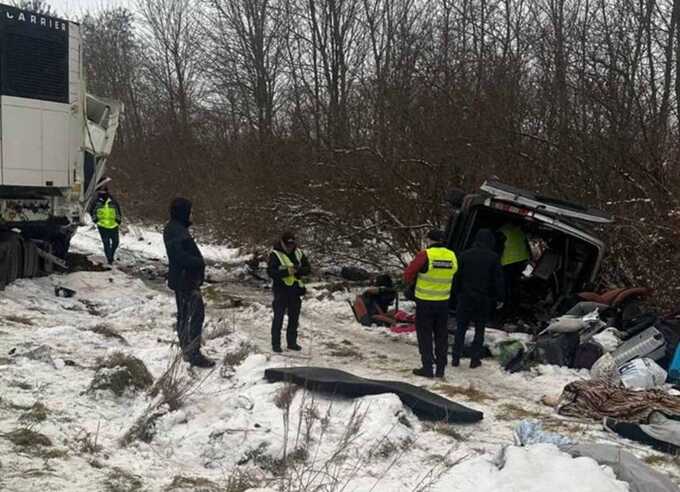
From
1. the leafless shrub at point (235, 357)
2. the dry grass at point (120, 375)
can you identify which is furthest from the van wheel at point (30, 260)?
the dry grass at point (120, 375)

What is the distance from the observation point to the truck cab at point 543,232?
8625 millimetres

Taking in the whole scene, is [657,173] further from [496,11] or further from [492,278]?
[496,11]

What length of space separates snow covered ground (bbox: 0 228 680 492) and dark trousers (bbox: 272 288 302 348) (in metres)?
0.21

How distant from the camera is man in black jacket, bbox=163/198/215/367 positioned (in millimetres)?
7219

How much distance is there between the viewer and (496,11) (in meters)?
19.8

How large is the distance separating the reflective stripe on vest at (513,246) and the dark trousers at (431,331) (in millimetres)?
2404

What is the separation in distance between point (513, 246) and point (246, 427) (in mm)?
5912

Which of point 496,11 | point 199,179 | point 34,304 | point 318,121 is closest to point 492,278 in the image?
point 34,304

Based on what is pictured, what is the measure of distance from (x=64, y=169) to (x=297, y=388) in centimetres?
687

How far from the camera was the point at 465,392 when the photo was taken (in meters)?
7.01

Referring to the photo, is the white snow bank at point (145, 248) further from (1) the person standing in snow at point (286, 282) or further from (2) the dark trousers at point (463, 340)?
(2) the dark trousers at point (463, 340)

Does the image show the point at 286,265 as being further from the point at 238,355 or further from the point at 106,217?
the point at 106,217

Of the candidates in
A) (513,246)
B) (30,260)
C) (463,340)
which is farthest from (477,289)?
(30,260)

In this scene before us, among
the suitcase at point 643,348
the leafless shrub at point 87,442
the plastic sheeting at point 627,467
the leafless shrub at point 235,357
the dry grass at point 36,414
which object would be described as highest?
the suitcase at point 643,348
